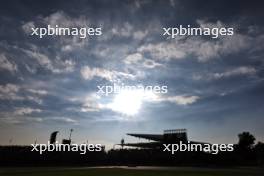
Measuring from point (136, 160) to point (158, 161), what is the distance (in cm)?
597

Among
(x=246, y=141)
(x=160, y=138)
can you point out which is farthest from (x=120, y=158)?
(x=246, y=141)

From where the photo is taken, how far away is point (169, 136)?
89000 millimetres

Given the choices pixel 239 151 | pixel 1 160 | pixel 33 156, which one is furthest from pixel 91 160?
pixel 239 151

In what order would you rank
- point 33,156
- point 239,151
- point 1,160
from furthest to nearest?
point 239,151
point 33,156
point 1,160

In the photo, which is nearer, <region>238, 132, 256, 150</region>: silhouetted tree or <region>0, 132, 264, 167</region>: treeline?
<region>0, 132, 264, 167</region>: treeline

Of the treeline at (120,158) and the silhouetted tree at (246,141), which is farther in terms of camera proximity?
the silhouetted tree at (246,141)

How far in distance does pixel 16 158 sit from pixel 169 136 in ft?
148

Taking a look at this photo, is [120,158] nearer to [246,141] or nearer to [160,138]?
[160,138]

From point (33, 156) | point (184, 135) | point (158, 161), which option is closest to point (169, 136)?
point (184, 135)

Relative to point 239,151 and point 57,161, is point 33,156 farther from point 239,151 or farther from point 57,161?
point 239,151

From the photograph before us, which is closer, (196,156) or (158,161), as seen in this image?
(158,161)

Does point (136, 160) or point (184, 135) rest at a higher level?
point (184, 135)

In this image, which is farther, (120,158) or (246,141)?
(246,141)

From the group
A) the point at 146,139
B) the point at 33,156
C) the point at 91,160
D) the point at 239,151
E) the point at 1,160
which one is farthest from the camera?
the point at 239,151
